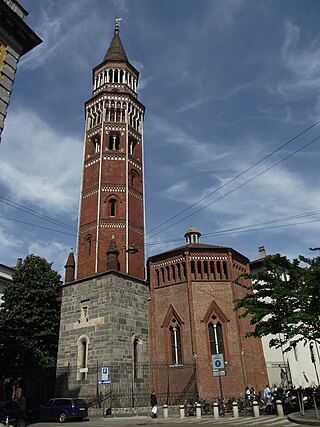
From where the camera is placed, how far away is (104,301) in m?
25.9

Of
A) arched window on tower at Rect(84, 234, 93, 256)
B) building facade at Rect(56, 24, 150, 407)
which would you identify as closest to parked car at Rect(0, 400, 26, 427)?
building facade at Rect(56, 24, 150, 407)

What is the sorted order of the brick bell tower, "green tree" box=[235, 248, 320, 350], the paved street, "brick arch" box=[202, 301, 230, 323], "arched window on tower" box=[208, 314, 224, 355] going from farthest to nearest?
1. the brick bell tower
2. "brick arch" box=[202, 301, 230, 323]
3. "arched window on tower" box=[208, 314, 224, 355]
4. "green tree" box=[235, 248, 320, 350]
5. the paved street

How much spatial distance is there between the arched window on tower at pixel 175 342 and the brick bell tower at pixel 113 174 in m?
4.80

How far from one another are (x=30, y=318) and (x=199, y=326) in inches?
498

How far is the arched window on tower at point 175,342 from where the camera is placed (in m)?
26.0

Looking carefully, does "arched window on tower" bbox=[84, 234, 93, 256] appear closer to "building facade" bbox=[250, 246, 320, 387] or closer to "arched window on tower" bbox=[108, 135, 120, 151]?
"arched window on tower" bbox=[108, 135, 120, 151]

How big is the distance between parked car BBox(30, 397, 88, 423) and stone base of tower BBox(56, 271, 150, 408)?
2.91 m

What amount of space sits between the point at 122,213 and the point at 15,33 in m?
17.9

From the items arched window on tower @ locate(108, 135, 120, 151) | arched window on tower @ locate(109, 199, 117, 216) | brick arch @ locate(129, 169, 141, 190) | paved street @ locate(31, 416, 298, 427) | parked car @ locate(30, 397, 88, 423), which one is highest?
→ arched window on tower @ locate(108, 135, 120, 151)

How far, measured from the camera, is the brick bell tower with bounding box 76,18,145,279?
96.7ft

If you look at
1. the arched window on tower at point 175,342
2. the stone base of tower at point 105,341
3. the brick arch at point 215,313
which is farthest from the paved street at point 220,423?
the brick arch at point 215,313

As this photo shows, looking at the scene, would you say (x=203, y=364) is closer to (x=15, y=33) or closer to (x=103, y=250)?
(x=103, y=250)

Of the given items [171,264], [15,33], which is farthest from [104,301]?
[15,33]

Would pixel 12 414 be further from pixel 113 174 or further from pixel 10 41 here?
pixel 113 174
